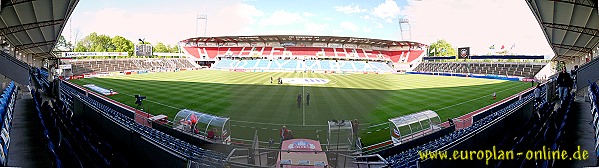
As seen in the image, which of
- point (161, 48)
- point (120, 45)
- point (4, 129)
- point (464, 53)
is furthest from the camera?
point (161, 48)

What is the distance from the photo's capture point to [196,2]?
6.26 meters

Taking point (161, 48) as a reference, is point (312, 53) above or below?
below

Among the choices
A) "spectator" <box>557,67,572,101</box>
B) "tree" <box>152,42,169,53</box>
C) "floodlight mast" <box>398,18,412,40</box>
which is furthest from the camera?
"tree" <box>152,42,169,53</box>

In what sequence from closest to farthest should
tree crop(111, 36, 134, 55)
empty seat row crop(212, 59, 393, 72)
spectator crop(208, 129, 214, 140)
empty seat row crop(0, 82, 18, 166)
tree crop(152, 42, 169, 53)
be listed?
empty seat row crop(0, 82, 18, 166) → spectator crop(208, 129, 214, 140) → empty seat row crop(212, 59, 393, 72) → tree crop(111, 36, 134, 55) → tree crop(152, 42, 169, 53)

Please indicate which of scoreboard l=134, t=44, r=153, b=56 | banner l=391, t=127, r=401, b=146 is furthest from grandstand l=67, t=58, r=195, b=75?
banner l=391, t=127, r=401, b=146

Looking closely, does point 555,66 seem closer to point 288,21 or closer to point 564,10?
point 564,10

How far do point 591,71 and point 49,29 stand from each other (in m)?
22.0

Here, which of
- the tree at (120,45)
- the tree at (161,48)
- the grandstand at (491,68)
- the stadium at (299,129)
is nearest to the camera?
the stadium at (299,129)

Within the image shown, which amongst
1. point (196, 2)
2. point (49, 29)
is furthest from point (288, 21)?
point (49, 29)

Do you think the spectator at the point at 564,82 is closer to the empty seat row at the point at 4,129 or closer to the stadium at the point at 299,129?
the stadium at the point at 299,129

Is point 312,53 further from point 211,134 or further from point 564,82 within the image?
point 211,134

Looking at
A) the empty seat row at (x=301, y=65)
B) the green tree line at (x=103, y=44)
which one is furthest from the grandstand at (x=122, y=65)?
the green tree line at (x=103, y=44)

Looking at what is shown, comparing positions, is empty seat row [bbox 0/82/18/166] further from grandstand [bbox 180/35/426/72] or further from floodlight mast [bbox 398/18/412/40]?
grandstand [bbox 180/35/426/72]

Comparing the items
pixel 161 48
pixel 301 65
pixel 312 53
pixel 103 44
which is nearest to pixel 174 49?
pixel 161 48
